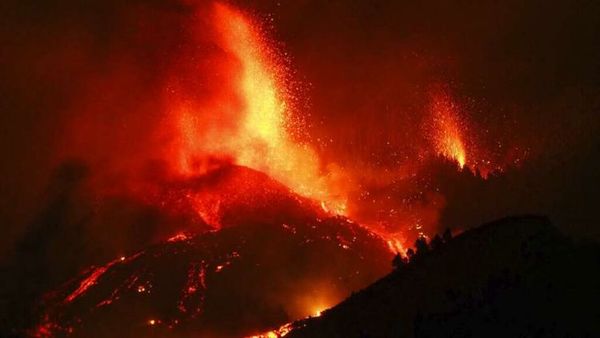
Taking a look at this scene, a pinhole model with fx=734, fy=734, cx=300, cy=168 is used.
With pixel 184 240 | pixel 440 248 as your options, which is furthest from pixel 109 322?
pixel 440 248

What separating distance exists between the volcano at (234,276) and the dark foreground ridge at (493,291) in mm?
22102

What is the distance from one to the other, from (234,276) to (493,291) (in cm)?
3516

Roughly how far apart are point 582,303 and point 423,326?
4.94m

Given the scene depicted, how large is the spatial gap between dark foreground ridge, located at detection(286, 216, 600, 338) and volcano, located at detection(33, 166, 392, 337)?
2210 centimetres

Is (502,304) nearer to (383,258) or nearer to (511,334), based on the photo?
(511,334)

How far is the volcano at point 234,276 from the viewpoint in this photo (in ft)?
164

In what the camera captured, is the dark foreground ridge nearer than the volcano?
Yes

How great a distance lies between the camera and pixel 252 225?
213 ft

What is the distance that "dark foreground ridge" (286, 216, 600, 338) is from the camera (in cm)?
2245

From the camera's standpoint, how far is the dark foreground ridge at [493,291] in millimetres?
22453

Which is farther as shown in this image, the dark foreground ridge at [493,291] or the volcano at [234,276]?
the volcano at [234,276]

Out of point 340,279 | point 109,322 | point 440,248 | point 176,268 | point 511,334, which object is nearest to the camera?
point 511,334

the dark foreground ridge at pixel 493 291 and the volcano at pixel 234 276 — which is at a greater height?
the volcano at pixel 234 276

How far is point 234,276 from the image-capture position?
5684 centimetres
